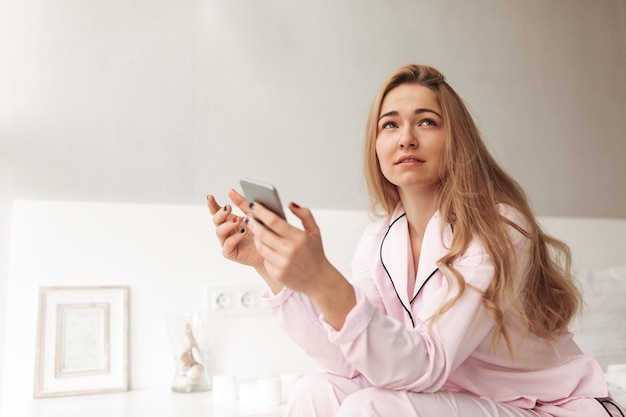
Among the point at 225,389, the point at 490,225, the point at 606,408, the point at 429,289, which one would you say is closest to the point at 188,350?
the point at 225,389

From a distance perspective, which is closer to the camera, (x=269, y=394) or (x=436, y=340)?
(x=436, y=340)

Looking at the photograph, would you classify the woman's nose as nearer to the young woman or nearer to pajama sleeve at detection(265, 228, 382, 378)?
the young woman

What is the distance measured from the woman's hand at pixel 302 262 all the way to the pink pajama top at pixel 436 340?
29 millimetres

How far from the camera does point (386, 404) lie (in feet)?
3.10

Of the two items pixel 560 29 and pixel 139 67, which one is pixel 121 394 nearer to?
pixel 139 67

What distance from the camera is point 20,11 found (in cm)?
177

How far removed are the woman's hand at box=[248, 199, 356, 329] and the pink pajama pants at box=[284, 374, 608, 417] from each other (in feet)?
0.51

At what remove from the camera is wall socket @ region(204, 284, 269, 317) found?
183 cm

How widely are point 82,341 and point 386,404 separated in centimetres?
106

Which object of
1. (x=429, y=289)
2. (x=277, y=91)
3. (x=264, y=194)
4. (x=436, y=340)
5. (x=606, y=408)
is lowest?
(x=606, y=408)

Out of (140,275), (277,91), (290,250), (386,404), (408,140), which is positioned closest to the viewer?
(290,250)

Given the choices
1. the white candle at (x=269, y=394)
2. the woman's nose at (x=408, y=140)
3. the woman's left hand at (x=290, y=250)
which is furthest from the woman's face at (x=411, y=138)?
the white candle at (x=269, y=394)

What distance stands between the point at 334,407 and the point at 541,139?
1763 millimetres

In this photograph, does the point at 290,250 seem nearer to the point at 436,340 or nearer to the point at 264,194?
the point at 264,194
